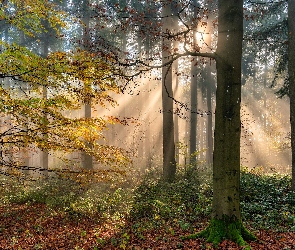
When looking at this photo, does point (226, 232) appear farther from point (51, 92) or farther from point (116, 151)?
point (51, 92)

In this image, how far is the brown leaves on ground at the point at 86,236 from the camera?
644 cm

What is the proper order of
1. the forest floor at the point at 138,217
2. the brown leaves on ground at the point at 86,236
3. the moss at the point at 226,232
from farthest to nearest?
the forest floor at the point at 138,217 → the brown leaves on ground at the point at 86,236 → the moss at the point at 226,232

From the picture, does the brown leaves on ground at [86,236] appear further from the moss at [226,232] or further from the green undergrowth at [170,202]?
the green undergrowth at [170,202]

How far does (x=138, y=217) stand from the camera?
29.8 feet

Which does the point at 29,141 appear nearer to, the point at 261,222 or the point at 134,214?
the point at 134,214

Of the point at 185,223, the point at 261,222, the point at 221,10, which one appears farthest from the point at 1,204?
the point at 221,10

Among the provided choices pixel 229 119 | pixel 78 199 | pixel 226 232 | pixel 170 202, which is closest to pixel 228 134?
pixel 229 119

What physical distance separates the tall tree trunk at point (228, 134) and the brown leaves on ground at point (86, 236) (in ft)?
1.50

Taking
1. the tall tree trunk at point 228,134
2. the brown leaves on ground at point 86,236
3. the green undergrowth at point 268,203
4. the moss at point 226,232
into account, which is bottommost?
the brown leaves on ground at point 86,236

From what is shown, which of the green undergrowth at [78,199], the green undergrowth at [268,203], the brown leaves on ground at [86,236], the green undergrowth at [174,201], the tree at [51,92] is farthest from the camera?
the green undergrowth at [78,199]

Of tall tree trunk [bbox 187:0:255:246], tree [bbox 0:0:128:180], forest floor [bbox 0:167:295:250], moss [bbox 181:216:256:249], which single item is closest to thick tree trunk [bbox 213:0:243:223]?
tall tree trunk [bbox 187:0:255:246]

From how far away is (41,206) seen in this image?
11.3 metres

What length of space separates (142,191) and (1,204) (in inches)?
242

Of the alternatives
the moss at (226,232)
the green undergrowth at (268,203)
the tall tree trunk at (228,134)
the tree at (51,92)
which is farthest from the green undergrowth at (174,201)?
the tree at (51,92)
